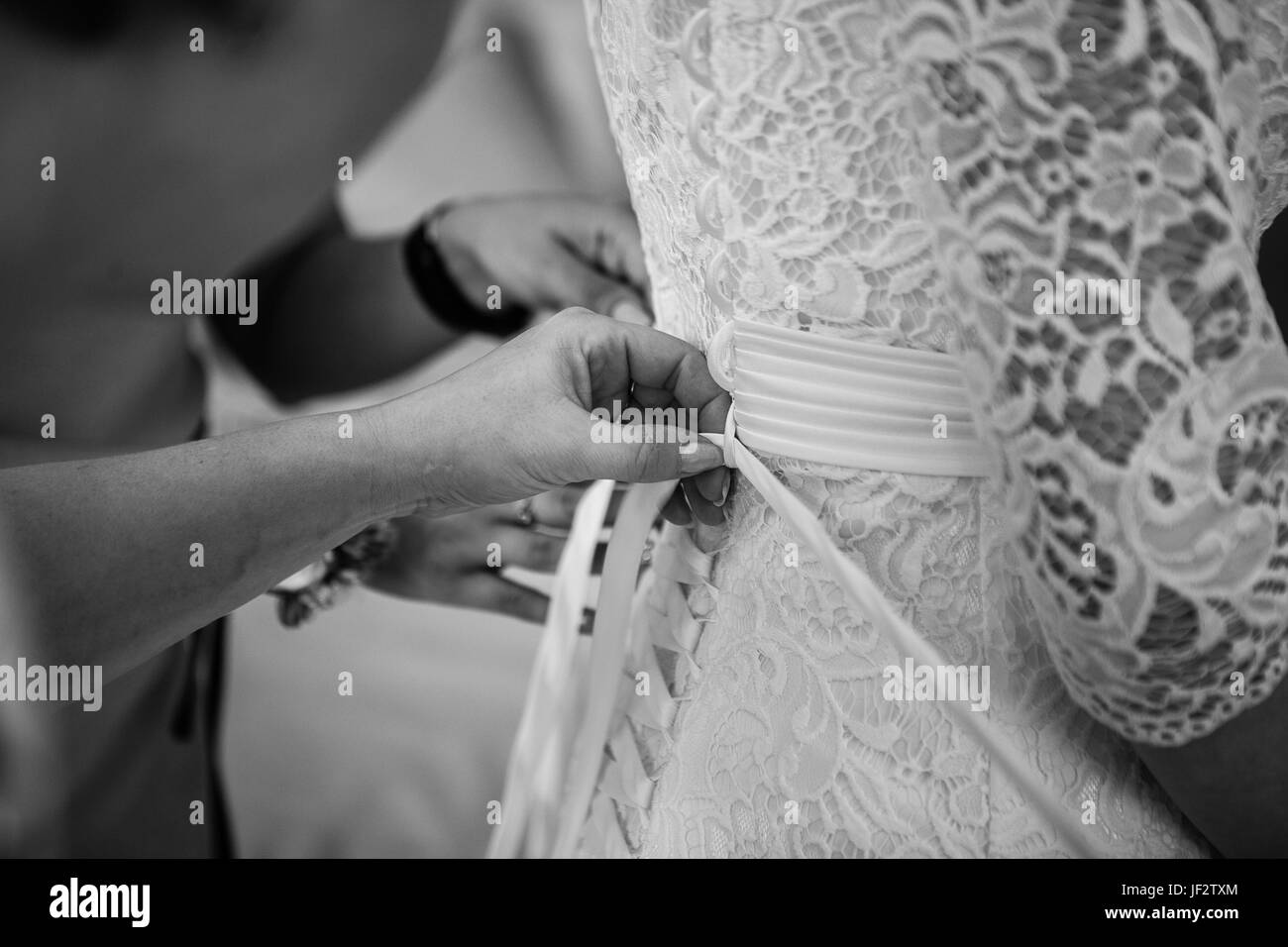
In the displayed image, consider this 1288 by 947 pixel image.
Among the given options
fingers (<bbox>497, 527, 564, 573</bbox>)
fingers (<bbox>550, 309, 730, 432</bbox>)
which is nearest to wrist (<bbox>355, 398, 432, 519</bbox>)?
fingers (<bbox>550, 309, 730, 432</bbox>)

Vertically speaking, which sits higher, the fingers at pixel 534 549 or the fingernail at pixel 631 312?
the fingernail at pixel 631 312

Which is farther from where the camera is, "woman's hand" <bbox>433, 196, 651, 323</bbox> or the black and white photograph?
"woman's hand" <bbox>433, 196, 651, 323</bbox>

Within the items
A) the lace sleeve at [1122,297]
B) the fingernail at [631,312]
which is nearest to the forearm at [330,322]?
the fingernail at [631,312]

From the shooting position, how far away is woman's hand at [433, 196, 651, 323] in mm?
969

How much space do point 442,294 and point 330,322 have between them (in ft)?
0.63

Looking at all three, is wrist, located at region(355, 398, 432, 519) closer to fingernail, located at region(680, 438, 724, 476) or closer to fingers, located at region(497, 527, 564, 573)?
fingernail, located at region(680, 438, 724, 476)

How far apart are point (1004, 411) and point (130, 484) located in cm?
46

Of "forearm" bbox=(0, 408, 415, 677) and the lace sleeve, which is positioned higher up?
the lace sleeve

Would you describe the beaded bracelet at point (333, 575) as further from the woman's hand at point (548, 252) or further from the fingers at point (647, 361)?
the fingers at point (647, 361)

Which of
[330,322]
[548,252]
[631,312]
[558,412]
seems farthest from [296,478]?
[330,322]

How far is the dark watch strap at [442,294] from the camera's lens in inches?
46.8

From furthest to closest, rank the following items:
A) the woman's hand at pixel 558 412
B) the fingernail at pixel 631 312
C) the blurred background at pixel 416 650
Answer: the blurred background at pixel 416 650, the fingernail at pixel 631 312, the woman's hand at pixel 558 412

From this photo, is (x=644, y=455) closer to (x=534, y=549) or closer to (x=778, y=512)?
(x=778, y=512)
